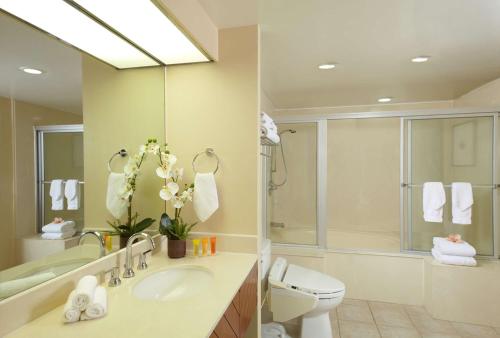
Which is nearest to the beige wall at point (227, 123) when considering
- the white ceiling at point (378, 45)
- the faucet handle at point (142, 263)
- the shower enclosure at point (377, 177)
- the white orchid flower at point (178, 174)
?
the white orchid flower at point (178, 174)

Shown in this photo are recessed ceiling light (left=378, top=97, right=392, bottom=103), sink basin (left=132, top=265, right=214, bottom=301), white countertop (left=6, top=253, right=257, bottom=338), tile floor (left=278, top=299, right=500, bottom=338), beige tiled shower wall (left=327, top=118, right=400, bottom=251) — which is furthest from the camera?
beige tiled shower wall (left=327, top=118, right=400, bottom=251)

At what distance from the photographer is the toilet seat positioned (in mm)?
2074

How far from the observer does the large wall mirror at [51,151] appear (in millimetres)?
947

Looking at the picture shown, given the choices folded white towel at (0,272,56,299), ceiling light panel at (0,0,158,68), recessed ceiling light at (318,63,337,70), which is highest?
recessed ceiling light at (318,63,337,70)

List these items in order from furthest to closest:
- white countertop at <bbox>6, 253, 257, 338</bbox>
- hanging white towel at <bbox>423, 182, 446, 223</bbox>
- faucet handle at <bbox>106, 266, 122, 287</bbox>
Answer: hanging white towel at <bbox>423, 182, 446, 223</bbox> → faucet handle at <bbox>106, 266, 122, 287</bbox> → white countertop at <bbox>6, 253, 257, 338</bbox>

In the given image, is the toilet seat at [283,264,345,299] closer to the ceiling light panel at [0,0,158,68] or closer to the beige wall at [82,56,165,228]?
the beige wall at [82,56,165,228]

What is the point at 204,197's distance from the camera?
5.65 ft

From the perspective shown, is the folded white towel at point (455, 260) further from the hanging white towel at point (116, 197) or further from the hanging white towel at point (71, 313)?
the hanging white towel at point (71, 313)

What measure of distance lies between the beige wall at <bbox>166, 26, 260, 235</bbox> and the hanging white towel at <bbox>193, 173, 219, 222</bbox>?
A: 9 centimetres

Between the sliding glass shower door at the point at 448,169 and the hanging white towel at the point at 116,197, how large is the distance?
9.25 feet

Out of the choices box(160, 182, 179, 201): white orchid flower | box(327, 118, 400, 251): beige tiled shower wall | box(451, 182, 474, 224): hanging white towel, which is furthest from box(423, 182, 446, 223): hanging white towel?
box(160, 182, 179, 201): white orchid flower

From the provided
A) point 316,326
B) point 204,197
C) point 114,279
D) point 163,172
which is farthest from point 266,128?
point 316,326

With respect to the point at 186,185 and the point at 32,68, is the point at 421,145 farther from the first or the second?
the point at 32,68

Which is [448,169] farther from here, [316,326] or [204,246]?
[204,246]
